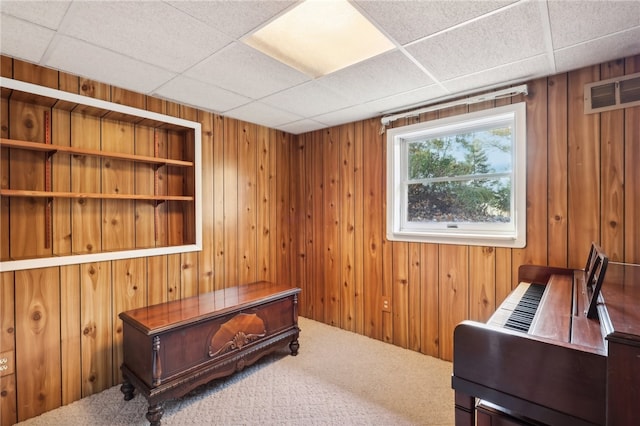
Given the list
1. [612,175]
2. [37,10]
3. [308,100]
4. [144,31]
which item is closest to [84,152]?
[37,10]

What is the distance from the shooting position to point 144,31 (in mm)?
1639

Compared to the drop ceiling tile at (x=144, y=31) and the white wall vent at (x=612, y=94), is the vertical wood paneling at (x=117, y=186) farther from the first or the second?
the white wall vent at (x=612, y=94)

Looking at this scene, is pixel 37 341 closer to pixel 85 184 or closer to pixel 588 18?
pixel 85 184

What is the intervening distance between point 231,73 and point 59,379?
2.38 m

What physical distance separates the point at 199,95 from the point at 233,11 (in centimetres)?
120

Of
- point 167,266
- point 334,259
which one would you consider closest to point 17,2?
point 167,266

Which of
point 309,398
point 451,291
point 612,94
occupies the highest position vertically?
point 612,94

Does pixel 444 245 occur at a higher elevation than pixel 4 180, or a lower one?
lower

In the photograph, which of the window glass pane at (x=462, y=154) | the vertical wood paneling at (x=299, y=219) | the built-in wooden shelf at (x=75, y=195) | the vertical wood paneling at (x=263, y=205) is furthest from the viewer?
the vertical wood paneling at (x=299, y=219)

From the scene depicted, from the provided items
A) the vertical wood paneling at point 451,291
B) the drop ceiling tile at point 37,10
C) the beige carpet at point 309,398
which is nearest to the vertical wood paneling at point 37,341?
the beige carpet at point 309,398

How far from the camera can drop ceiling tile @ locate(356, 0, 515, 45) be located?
1.43 m

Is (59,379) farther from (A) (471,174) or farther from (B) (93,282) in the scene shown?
(A) (471,174)

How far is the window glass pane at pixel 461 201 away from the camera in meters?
2.55

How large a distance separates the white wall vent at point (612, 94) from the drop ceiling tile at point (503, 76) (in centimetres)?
29
